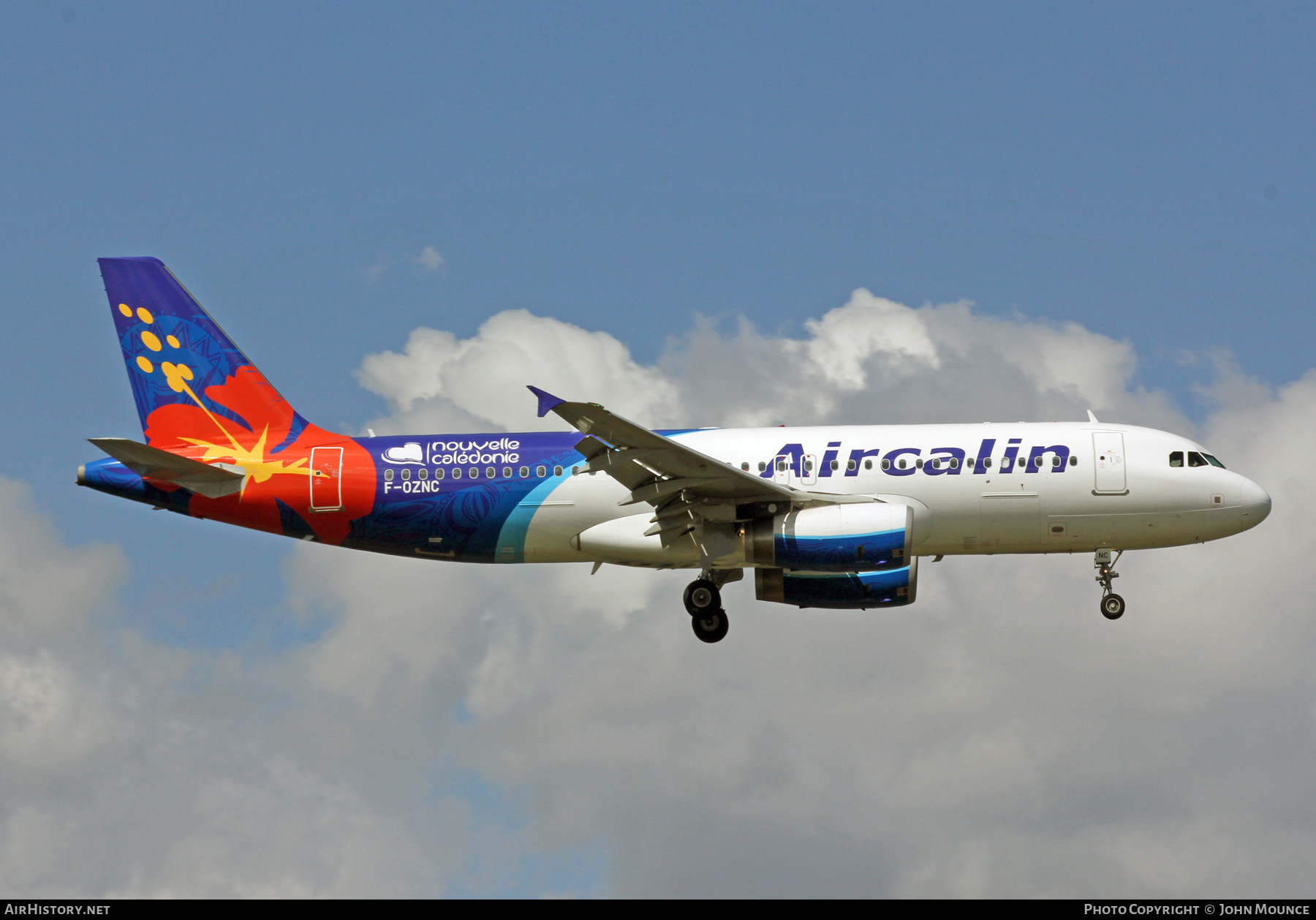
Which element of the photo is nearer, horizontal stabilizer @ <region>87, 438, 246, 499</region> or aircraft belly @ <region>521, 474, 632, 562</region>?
aircraft belly @ <region>521, 474, 632, 562</region>

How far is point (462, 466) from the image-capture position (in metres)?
36.2

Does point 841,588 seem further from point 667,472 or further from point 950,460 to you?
point 667,472

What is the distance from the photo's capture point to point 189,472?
3647 cm

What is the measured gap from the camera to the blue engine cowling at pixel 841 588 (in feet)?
119

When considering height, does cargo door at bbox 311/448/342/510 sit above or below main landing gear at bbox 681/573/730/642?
above

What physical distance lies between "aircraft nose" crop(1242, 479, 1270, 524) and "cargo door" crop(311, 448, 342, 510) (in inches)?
844

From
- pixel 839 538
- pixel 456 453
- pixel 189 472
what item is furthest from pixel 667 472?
Answer: pixel 189 472

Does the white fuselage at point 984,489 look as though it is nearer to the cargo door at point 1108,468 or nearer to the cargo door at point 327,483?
the cargo door at point 1108,468

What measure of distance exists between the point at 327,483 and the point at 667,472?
8757 millimetres

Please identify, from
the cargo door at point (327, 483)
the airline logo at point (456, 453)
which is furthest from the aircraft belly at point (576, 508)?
the cargo door at point (327, 483)

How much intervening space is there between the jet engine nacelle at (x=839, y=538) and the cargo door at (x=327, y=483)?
10115 mm

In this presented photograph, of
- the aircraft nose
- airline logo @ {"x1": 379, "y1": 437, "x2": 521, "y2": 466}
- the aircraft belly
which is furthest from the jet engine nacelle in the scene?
the aircraft nose

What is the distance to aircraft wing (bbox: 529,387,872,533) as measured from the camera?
31.8m

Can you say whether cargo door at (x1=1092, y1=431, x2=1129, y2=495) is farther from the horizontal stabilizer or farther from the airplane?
the horizontal stabilizer
